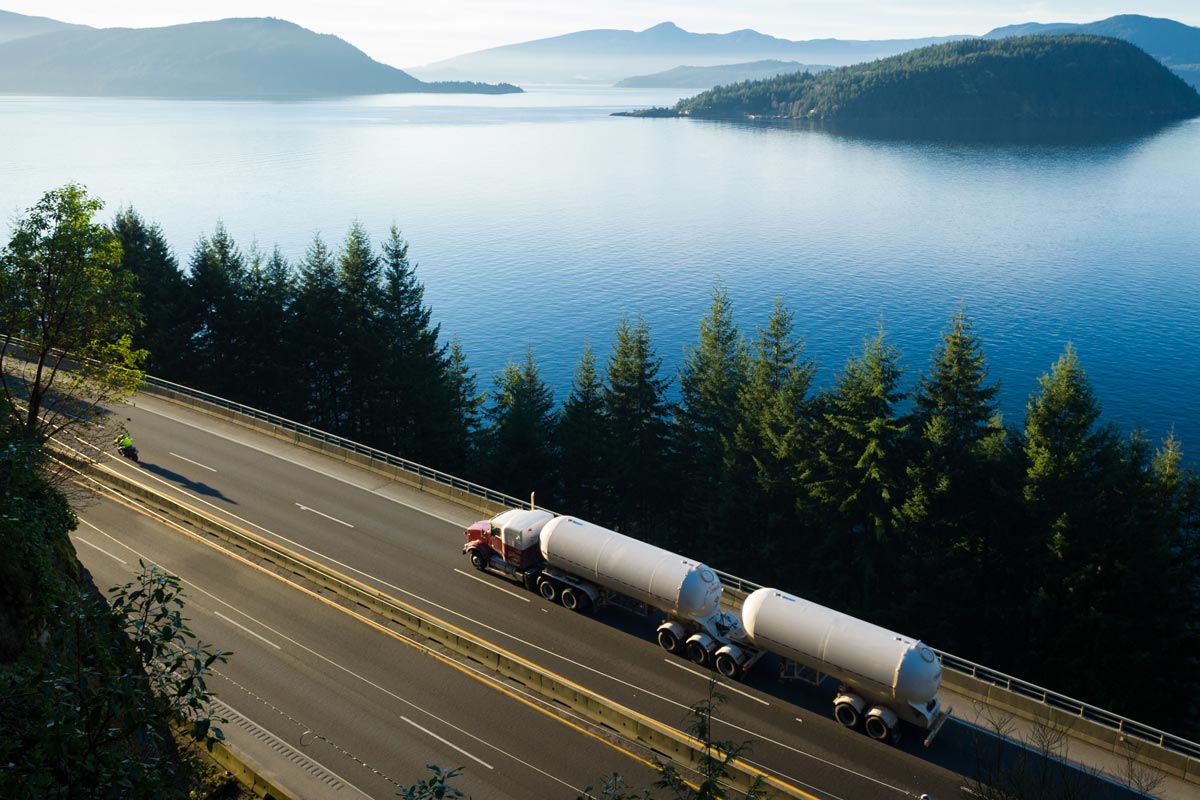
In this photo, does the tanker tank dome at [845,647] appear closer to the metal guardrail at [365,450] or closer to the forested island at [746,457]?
the metal guardrail at [365,450]

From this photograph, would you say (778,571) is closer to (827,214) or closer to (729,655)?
(729,655)

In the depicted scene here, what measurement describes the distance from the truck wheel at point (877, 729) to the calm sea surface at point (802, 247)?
45613mm

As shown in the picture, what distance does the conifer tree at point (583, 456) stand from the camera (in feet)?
181

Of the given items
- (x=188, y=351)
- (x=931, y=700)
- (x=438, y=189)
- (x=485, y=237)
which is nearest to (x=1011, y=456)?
(x=931, y=700)

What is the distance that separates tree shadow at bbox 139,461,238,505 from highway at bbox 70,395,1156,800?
156 mm

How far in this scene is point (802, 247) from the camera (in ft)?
410

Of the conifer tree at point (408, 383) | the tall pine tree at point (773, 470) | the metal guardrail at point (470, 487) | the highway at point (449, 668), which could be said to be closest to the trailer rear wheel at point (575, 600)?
the highway at point (449, 668)

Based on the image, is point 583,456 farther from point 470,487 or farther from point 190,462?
point 190,462

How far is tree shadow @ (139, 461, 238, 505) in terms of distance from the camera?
4025 cm

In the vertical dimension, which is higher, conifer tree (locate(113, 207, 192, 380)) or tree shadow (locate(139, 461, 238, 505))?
conifer tree (locate(113, 207, 192, 380))

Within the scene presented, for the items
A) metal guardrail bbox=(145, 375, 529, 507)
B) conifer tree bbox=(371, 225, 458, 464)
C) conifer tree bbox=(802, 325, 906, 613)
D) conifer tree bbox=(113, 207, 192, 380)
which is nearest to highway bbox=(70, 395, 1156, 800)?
metal guardrail bbox=(145, 375, 529, 507)

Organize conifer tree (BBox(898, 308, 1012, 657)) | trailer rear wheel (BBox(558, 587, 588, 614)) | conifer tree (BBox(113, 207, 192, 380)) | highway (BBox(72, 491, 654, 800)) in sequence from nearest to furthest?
1. highway (BBox(72, 491, 654, 800))
2. trailer rear wheel (BBox(558, 587, 588, 614))
3. conifer tree (BBox(898, 308, 1012, 657))
4. conifer tree (BBox(113, 207, 192, 380))

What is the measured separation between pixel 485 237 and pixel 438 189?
52313 mm

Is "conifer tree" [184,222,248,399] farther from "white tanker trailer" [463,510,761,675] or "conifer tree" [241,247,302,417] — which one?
"white tanker trailer" [463,510,761,675]
